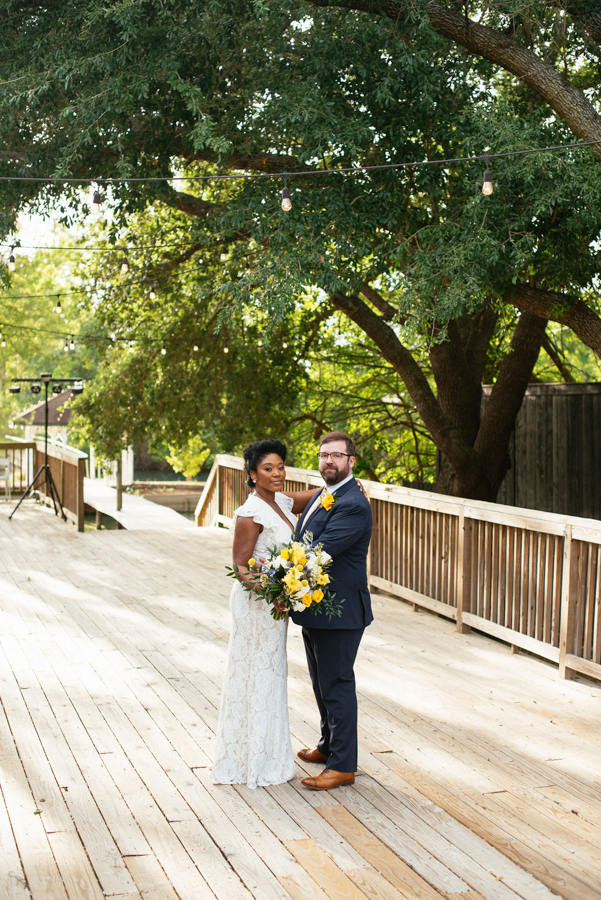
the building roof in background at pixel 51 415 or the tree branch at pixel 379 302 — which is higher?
the tree branch at pixel 379 302

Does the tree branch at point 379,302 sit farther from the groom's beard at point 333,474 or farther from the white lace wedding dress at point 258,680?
the white lace wedding dress at point 258,680

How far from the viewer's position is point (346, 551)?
11.5 feet

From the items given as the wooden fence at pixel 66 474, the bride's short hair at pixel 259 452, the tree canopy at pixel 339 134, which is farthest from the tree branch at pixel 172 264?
the bride's short hair at pixel 259 452

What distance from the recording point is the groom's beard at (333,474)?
3.53 metres

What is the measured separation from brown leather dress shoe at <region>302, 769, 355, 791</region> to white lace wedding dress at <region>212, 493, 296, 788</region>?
0.45ft

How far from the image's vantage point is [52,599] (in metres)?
7.23

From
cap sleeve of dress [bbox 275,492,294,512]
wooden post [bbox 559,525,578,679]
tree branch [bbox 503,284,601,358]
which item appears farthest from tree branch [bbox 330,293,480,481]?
cap sleeve of dress [bbox 275,492,294,512]

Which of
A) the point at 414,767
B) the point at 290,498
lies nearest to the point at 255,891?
the point at 414,767

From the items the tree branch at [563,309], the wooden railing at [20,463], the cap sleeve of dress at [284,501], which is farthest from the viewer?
the wooden railing at [20,463]

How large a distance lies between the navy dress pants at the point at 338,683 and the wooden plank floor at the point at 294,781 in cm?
17

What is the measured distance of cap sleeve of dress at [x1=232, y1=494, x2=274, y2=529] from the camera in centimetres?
349

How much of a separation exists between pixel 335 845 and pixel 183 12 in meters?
7.31

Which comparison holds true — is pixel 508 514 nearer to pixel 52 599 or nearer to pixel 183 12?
pixel 52 599

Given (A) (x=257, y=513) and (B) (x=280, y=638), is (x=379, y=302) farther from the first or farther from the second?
(B) (x=280, y=638)
